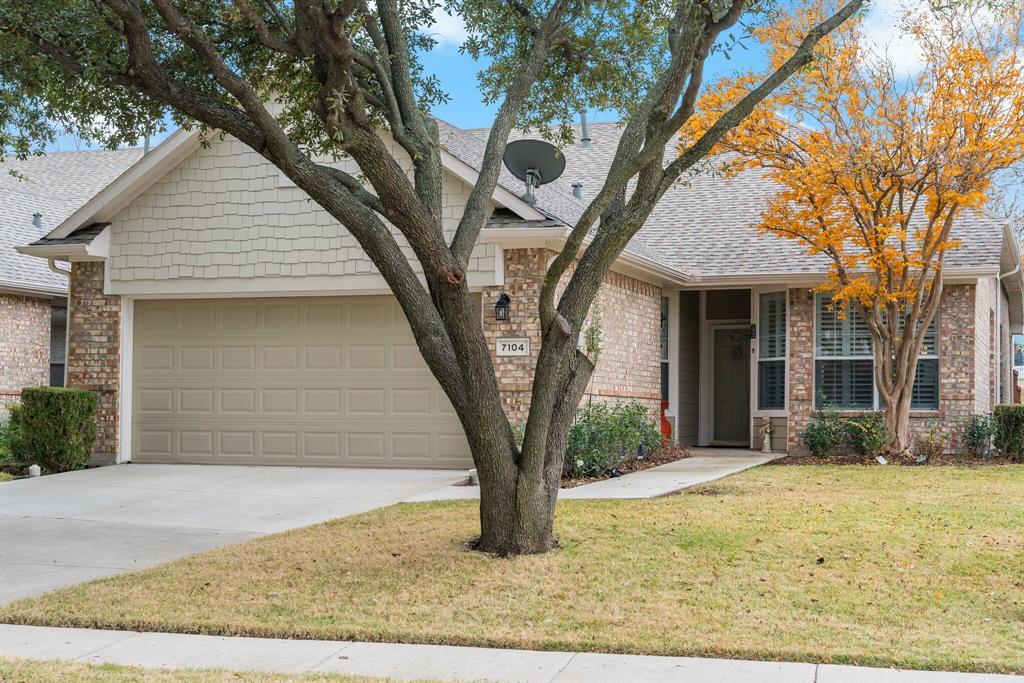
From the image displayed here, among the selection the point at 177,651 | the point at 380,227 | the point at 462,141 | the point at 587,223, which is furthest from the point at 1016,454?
the point at 177,651

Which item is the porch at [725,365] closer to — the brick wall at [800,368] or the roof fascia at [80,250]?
the brick wall at [800,368]

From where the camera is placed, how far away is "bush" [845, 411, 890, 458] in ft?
52.1

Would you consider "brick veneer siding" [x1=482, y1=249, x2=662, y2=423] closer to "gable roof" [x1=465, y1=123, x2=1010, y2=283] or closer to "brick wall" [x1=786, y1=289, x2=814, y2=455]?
"gable roof" [x1=465, y1=123, x2=1010, y2=283]

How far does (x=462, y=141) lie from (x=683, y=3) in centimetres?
864

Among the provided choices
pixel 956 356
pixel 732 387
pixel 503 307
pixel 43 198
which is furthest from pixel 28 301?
pixel 956 356

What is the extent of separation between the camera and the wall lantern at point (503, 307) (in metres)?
13.7

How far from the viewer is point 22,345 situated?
18.2 metres

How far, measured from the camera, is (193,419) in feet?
49.6

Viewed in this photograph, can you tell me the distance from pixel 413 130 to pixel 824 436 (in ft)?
32.2

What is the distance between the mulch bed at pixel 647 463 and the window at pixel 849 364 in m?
2.33

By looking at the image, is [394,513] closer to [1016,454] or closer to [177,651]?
[177,651]

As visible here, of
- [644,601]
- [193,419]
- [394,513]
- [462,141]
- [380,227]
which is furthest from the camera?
[462,141]

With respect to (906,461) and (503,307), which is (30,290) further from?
(906,461)

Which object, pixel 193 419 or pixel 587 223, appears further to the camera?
pixel 193 419
